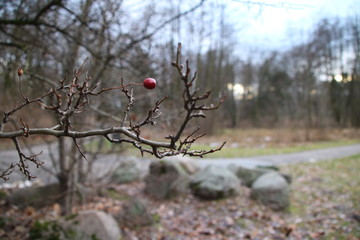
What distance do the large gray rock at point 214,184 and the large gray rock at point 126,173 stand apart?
1.88 metres

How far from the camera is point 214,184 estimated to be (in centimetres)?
636

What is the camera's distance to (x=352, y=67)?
83.0ft

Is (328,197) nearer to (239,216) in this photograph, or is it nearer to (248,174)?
(248,174)

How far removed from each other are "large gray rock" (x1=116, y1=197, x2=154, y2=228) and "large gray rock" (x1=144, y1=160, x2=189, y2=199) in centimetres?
127

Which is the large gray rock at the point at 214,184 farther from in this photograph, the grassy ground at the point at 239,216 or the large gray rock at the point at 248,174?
the large gray rock at the point at 248,174

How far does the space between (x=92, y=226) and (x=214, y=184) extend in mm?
3320

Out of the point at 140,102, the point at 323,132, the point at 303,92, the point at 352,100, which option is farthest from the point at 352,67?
the point at 140,102

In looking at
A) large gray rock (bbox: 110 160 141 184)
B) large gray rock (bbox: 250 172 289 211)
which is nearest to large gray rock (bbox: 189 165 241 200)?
large gray rock (bbox: 250 172 289 211)

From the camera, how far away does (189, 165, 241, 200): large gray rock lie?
6.26m

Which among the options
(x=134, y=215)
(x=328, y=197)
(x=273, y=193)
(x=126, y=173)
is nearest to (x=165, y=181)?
(x=134, y=215)

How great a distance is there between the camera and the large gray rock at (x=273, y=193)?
5.82 metres

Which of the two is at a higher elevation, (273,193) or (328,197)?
(273,193)

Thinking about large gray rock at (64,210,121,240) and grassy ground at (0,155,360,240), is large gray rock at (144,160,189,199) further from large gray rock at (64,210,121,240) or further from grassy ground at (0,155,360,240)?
large gray rock at (64,210,121,240)

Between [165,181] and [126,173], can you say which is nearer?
[165,181]
